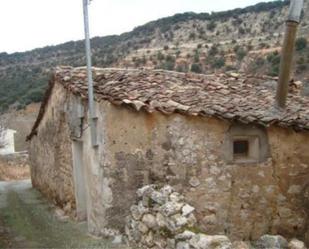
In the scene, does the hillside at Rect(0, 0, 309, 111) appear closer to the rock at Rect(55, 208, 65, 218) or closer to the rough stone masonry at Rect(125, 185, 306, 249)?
the rock at Rect(55, 208, 65, 218)

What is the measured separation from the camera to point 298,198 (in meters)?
8.41

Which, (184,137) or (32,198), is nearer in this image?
(184,137)

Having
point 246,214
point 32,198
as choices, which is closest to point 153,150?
point 246,214

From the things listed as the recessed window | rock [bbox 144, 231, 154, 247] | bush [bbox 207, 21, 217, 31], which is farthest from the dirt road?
bush [bbox 207, 21, 217, 31]

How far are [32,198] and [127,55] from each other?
83.2ft

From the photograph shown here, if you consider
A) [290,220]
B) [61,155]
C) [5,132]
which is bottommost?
[5,132]

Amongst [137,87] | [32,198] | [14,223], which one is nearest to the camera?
[137,87]

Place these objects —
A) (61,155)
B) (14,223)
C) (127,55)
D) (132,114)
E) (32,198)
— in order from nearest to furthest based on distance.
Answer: (132,114) < (14,223) < (61,155) < (32,198) < (127,55)

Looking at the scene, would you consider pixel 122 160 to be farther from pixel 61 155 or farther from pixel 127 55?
pixel 127 55

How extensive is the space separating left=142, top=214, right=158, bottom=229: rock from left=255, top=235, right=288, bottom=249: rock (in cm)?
180

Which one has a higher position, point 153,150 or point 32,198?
point 153,150

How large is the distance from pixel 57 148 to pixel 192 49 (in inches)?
987

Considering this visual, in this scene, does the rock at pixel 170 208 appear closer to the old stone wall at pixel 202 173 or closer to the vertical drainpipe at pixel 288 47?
the old stone wall at pixel 202 173

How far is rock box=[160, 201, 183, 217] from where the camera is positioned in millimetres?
7066
